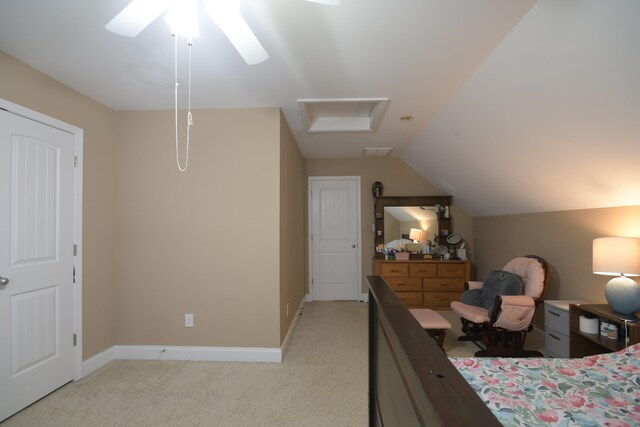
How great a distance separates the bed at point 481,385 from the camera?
1.94ft

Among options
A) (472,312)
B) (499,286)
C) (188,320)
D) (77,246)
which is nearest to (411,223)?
(499,286)

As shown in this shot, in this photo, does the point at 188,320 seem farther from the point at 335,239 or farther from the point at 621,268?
the point at 621,268

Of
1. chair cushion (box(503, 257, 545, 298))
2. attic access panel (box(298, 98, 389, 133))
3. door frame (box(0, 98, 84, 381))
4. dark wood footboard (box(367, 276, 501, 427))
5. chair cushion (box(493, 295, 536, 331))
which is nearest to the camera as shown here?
dark wood footboard (box(367, 276, 501, 427))

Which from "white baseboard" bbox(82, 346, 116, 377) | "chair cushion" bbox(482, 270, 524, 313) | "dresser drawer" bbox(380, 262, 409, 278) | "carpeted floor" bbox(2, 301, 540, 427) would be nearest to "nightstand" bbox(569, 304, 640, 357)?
"chair cushion" bbox(482, 270, 524, 313)

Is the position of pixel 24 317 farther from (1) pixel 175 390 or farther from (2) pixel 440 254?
(2) pixel 440 254

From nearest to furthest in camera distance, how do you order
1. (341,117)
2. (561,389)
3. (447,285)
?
(561,389)
(341,117)
(447,285)

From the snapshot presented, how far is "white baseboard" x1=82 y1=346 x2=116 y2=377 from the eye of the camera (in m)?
2.62

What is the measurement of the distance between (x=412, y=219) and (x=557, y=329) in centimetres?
259

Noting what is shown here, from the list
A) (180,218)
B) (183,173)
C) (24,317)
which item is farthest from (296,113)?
(24,317)

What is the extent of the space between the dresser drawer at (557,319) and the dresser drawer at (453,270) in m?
1.72

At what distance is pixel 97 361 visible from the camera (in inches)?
108

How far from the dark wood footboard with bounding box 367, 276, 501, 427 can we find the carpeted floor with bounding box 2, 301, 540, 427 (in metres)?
0.74

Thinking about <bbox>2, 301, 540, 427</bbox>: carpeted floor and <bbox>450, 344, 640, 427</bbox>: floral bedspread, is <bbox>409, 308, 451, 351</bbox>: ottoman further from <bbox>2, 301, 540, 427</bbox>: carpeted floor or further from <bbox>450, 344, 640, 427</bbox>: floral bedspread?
<bbox>450, 344, 640, 427</bbox>: floral bedspread

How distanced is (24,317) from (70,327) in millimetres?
410
